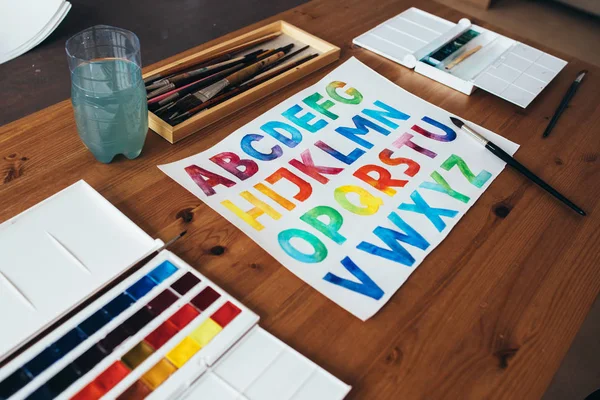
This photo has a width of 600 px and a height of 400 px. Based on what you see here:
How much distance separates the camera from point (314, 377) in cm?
53

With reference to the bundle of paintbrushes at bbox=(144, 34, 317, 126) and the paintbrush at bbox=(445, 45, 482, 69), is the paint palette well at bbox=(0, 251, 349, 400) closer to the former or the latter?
the bundle of paintbrushes at bbox=(144, 34, 317, 126)

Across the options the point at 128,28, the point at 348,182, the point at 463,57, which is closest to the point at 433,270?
the point at 348,182

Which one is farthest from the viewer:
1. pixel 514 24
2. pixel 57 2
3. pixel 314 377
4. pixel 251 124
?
pixel 514 24

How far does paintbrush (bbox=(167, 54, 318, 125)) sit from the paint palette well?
312mm

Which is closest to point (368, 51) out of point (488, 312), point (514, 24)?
point (488, 312)

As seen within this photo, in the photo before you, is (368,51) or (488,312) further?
(368,51)

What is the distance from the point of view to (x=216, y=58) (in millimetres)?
943

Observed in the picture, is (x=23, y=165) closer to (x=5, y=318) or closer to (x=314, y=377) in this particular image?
(x=5, y=318)

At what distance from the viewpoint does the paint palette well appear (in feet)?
1.63

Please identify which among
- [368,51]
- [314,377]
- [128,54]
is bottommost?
[368,51]

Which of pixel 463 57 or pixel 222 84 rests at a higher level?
pixel 222 84

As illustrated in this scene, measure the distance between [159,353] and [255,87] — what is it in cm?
50

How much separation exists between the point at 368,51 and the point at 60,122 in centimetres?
57

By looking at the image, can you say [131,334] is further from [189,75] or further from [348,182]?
[189,75]
